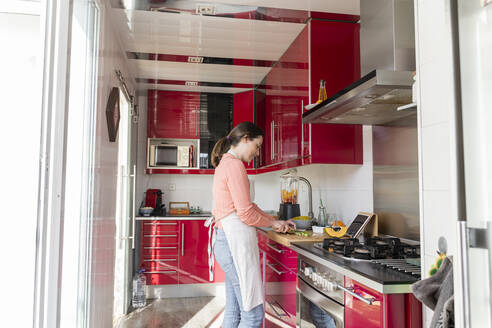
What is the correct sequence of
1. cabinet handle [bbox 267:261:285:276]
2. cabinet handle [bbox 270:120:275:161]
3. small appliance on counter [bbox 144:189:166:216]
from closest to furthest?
cabinet handle [bbox 267:261:285:276]
cabinet handle [bbox 270:120:275:161]
small appliance on counter [bbox 144:189:166:216]

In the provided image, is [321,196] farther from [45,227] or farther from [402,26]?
[45,227]

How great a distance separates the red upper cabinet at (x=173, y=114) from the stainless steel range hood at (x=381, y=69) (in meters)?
2.54

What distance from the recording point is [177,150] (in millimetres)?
4328

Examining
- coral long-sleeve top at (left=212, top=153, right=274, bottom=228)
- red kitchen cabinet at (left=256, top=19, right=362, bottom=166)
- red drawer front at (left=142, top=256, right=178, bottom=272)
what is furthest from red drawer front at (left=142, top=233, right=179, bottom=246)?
coral long-sleeve top at (left=212, top=153, right=274, bottom=228)

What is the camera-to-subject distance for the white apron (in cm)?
198

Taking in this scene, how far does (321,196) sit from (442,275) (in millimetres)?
2204

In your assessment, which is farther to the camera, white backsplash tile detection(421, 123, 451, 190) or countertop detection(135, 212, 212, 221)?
countertop detection(135, 212, 212, 221)

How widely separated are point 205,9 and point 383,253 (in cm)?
196

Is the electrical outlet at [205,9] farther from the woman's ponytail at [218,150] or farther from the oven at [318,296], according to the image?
the oven at [318,296]

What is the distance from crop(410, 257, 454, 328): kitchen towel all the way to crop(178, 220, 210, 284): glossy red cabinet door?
3292 millimetres

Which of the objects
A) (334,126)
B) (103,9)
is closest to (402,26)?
(334,126)

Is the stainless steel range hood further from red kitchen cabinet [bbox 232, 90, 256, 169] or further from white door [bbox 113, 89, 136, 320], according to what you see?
red kitchen cabinet [bbox 232, 90, 256, 169]

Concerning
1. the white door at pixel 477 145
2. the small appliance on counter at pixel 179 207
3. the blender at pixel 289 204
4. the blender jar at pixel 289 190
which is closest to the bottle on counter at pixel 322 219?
the blender at pixel 289 204

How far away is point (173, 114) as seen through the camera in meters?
4.39
